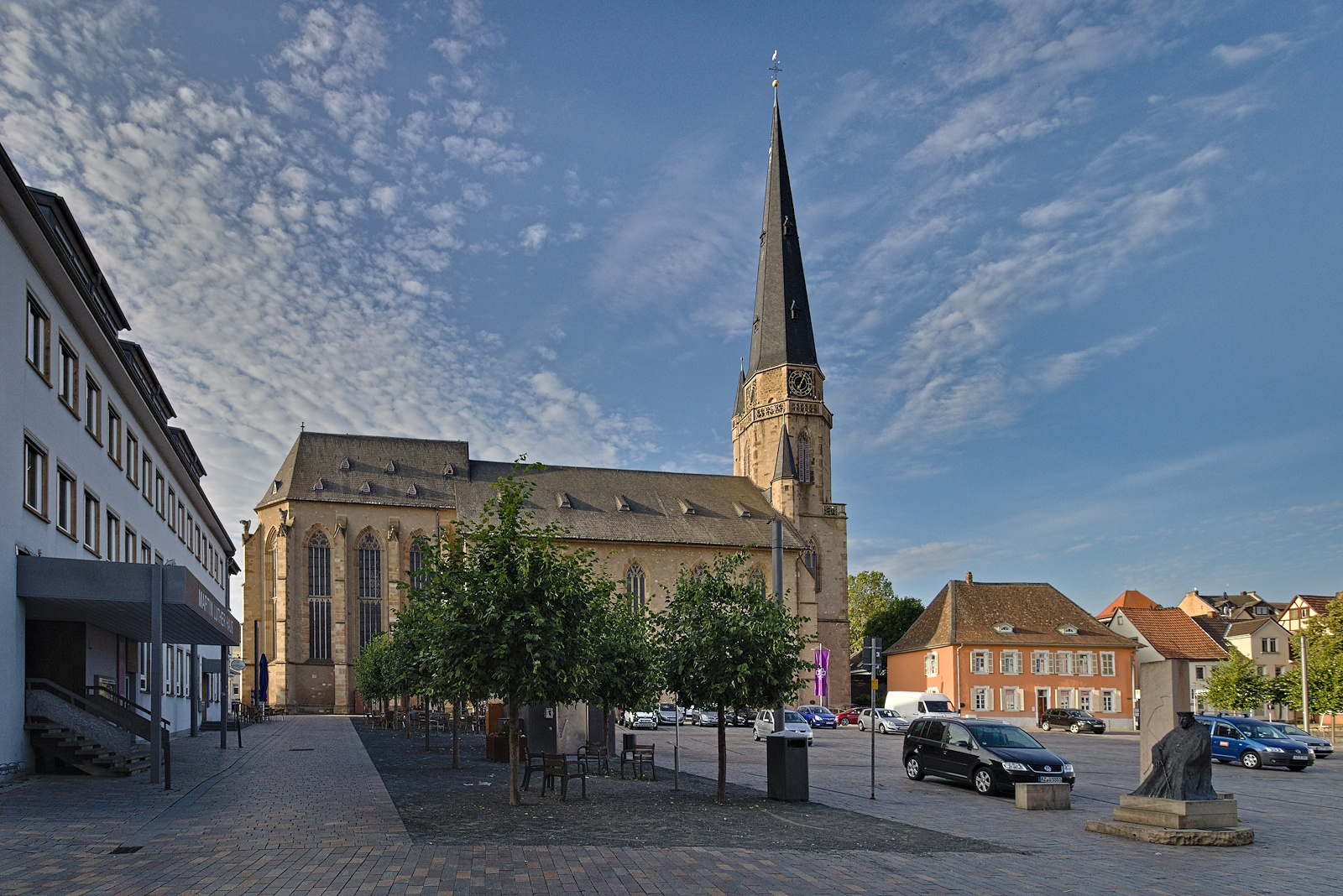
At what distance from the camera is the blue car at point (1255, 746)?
2867 cm

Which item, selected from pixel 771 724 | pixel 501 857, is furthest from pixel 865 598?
pixel 501 857

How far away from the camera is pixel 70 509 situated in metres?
22.9

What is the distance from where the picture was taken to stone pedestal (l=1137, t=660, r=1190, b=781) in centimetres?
1520

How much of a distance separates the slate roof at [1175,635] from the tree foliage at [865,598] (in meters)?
30.0

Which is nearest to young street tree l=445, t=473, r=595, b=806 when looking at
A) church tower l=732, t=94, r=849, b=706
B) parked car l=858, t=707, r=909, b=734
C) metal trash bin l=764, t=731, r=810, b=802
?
metal trash bin l=764, t=731, r=810, b=802

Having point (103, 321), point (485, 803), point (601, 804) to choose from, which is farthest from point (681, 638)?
point (103, 321)

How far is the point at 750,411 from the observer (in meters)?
84.2

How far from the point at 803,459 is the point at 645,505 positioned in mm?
13051

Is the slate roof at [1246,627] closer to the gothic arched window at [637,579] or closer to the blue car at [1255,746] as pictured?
the gothic arched window at [637,579]

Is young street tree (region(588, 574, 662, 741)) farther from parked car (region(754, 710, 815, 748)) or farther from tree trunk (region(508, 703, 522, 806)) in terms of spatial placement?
parked car (region(754, 710, 815, 748))

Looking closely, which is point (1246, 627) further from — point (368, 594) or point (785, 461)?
point (368, 594)

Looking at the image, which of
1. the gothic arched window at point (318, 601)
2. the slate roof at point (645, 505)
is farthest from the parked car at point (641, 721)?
the gothic arched window at point (318, 601)

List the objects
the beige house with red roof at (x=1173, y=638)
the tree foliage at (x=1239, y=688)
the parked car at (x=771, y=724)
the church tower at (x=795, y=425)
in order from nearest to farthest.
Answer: the parked car at (x=771, y=724) < the tree foliage at (x=1239, y=688) < the beige house with red roof at (x=1173, y=638) < the church tower at (x=795, y=425)

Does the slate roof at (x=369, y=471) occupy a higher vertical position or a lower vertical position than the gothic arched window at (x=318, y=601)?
higher
